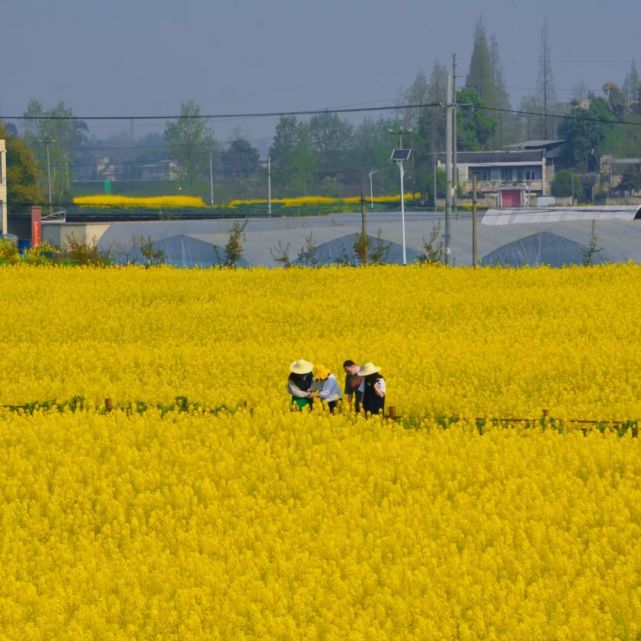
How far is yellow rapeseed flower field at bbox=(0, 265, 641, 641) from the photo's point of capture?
930 cm

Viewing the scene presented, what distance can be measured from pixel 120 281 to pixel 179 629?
24951 millimetres

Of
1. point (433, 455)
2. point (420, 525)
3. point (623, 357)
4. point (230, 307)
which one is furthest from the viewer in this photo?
point (230, 307)

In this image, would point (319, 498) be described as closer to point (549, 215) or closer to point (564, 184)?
point (549, 215)

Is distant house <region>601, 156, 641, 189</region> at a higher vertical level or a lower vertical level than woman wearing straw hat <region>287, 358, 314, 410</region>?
higher

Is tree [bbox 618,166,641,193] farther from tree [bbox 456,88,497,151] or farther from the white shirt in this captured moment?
the white shirt

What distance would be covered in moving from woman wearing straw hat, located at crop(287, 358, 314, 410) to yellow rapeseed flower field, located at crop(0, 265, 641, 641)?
273 millimetres

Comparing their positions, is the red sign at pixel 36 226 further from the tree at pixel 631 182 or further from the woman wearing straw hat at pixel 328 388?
the tree at pixel 631 182

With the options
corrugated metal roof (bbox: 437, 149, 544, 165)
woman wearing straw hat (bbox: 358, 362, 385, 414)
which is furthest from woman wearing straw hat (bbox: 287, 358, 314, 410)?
corrugated metal roof (bbox: 437, 149, 544, 165)

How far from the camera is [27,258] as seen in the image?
43.7 metres

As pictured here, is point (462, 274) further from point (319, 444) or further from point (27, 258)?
point (319, 444)

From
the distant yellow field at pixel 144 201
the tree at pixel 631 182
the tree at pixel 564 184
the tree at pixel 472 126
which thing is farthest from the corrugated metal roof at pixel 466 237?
the tree at pixel 472 126

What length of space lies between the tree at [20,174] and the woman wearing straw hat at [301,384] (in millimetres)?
84532

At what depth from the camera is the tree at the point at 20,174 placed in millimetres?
99312

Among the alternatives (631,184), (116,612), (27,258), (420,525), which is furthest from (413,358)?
(631,184)
